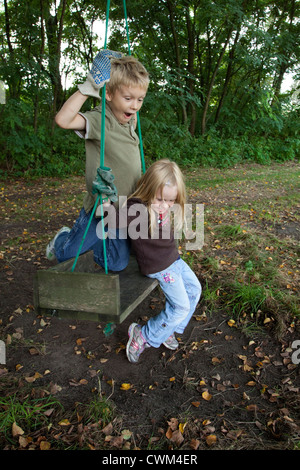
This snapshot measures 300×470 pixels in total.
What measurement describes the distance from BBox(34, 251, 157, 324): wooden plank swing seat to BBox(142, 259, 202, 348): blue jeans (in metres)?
0.35

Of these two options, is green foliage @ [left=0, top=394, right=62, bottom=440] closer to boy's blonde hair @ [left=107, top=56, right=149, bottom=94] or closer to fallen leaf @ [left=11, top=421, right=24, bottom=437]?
fallen leaf @ [left=11, top=421, right=24, bottom=437]

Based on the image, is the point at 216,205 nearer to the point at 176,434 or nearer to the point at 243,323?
the point at 243,323

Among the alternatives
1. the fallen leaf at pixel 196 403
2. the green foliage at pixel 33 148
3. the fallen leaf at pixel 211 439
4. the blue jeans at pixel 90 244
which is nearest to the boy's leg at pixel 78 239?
the blue jeans at pixel 90 244

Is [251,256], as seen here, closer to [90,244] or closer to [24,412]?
[90,244]

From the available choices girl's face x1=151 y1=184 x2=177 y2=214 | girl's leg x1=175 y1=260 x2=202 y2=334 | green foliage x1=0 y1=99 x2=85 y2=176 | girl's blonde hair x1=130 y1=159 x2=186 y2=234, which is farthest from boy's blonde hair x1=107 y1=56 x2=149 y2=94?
green foliage x1=0 y1=99 x2=85 y2=176

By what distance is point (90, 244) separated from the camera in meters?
2.56

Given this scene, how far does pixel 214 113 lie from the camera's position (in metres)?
13.5

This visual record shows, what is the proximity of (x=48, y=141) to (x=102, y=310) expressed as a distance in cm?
821

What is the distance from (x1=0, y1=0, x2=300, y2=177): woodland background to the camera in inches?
354

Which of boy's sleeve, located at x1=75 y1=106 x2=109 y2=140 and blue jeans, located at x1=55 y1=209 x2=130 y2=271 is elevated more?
boy's sleeve, located at x1=75 y1=106 x2=109 y2=140

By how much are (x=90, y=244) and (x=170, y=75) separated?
8240 millimetres

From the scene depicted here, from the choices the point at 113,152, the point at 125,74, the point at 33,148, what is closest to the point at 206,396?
the point at 113,152

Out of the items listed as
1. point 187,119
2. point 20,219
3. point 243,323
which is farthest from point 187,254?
point 187,119

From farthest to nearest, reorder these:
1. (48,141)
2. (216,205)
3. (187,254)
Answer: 1. (48,141)
2. (216,205)
3. (187,254)
